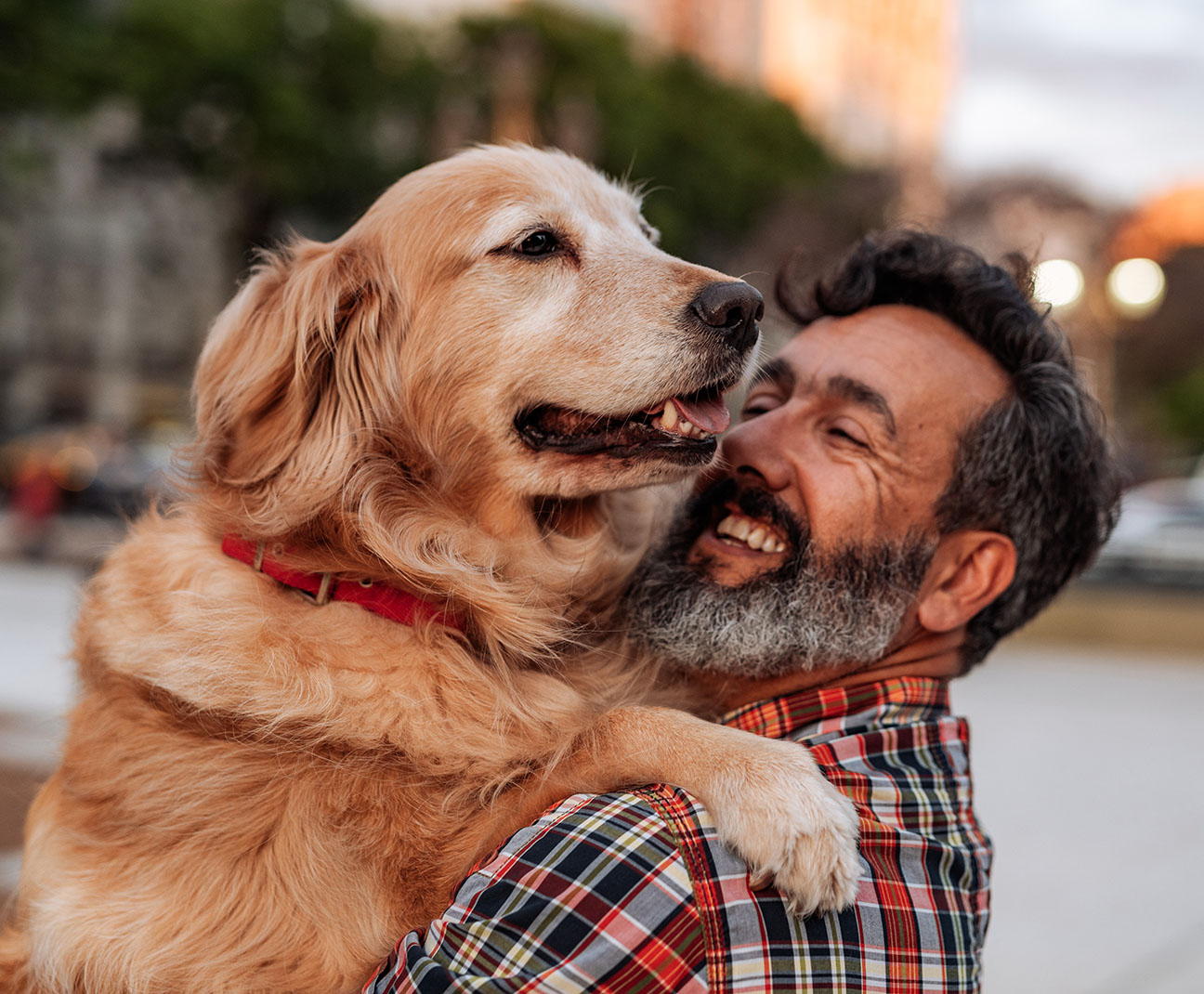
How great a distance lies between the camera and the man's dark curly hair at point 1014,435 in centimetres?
276

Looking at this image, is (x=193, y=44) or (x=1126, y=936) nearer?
(x=1126, y=936)

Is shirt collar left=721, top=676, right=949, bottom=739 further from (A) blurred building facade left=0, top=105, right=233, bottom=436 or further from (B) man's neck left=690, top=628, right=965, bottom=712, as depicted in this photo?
(A) blurred building facade left=0, top=105, right=233, bottom=436

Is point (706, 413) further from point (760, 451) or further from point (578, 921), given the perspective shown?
point (578, 921)

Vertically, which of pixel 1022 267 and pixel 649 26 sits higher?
pixel 649 26

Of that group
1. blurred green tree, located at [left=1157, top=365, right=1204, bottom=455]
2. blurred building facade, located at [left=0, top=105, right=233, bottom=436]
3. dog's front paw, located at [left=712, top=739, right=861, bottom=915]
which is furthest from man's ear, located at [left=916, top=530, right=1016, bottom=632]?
blurred green tree, located at [left=1157, top=365, right=1204, bottom=455]

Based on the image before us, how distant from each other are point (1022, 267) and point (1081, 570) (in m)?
0.83

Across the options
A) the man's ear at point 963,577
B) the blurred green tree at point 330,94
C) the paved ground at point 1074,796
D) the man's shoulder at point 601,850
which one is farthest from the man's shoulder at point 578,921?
the blurred green tree at point 330,94

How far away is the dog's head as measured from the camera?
2715mm

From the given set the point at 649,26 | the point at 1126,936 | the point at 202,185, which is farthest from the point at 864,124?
the point at 1126,936

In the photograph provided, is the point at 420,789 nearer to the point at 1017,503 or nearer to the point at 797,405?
the point at 797,405

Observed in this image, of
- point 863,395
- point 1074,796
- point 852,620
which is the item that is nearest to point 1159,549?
point 1074,796

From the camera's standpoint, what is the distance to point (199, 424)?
2744 millimetres

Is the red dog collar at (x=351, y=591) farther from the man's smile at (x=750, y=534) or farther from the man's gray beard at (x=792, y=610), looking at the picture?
the man's smile at (x=750, y=534)

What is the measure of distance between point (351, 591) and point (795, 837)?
3.43 ft
